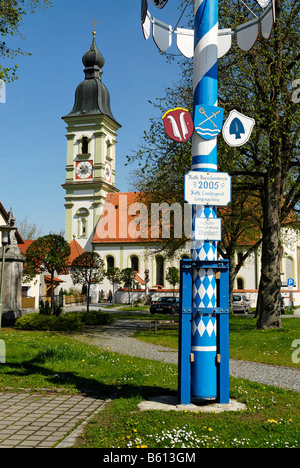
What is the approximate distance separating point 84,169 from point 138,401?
58448mm

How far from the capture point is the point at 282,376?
9.59 m

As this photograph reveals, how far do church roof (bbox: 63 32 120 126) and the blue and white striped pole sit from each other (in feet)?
190

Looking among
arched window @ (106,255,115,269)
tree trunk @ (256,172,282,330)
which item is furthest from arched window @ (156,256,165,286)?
tree trunk @ (256,172,282,330)

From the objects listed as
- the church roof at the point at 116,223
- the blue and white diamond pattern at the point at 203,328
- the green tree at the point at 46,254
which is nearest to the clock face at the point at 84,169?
the church roof at the point at 116,223

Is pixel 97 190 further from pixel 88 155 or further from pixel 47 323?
Result: pixel 47 323

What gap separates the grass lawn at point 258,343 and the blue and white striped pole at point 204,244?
562 cm

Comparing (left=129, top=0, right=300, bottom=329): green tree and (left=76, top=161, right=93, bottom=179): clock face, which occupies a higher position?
(left=76, top=161, right=93, bottom=179): clock face

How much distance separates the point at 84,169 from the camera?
6303 cm

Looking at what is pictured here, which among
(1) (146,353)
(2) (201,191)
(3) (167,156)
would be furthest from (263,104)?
(2) (201,191)

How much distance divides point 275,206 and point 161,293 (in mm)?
39289

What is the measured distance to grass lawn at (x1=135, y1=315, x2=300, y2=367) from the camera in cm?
1209

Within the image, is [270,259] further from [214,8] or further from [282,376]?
[214,8]

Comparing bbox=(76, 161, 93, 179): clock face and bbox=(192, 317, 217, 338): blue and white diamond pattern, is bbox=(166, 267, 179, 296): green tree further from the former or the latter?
bbox=(192, 317, 217, 338): blue and white diamond pattern

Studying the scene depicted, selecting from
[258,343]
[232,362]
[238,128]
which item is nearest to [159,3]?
[238,128]
